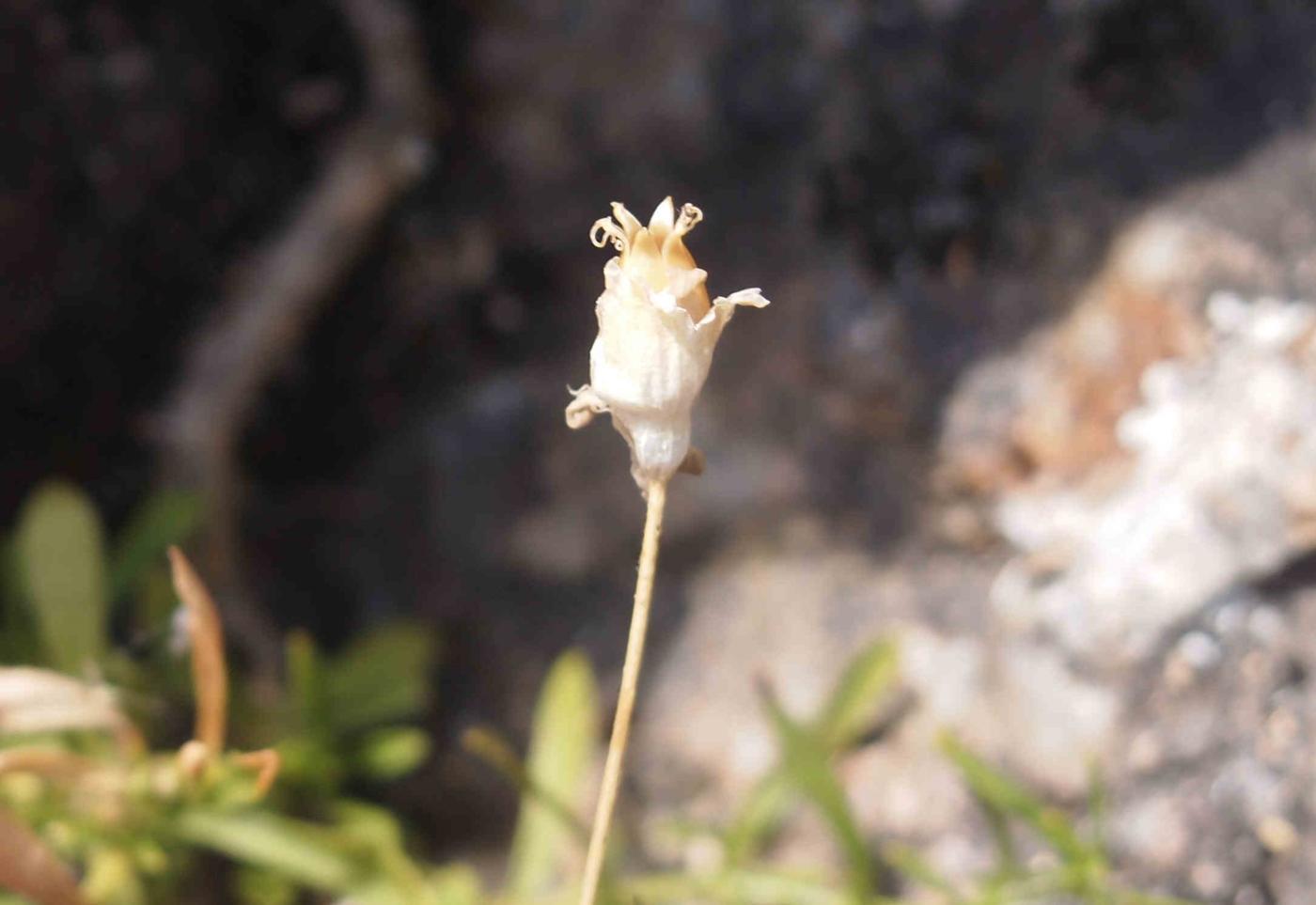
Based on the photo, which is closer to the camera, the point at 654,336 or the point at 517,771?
the point at 654,336

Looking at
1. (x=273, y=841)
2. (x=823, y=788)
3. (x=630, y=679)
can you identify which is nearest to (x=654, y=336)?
(x=630, y=679)

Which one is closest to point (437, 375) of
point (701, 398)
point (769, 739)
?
point (701, 398)

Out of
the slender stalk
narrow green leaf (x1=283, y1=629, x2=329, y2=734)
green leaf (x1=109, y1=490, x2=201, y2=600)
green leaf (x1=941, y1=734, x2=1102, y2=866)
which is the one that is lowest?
the slender stalk

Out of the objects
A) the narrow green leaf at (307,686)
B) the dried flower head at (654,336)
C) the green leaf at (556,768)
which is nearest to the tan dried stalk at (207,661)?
the narrow green leaf at (307,686)

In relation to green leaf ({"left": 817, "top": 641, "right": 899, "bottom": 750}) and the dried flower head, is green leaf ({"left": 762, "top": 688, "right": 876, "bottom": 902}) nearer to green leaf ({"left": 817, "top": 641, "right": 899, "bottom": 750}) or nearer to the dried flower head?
green leaf ({"left": 817, "top": 641, "right": 899, "bottom": 750})

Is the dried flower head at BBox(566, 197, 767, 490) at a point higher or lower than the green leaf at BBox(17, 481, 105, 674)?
lower

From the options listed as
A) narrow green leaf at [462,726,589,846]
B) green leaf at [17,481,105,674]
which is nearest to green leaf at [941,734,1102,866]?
narrow green leaf at [462,726,589,846]

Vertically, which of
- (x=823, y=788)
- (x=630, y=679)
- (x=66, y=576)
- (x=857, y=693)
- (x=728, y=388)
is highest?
(x=728, y=388)

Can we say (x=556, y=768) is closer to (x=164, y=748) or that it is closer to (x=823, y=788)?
(x=823, y=788)
